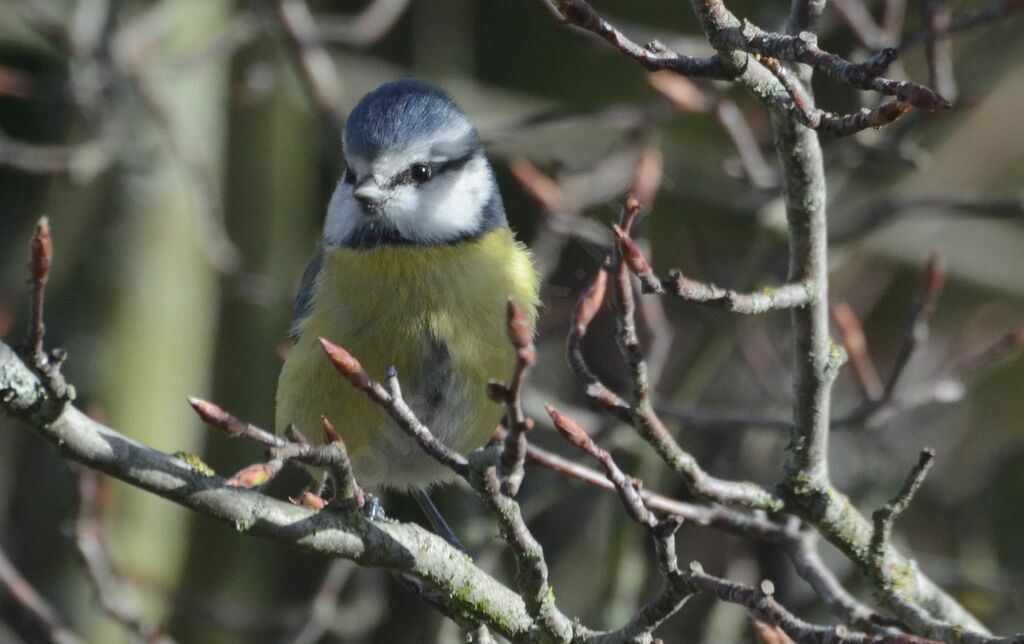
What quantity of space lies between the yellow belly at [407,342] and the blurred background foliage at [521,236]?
690 millimetres

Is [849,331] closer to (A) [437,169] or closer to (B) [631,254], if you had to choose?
(A) [437,169]

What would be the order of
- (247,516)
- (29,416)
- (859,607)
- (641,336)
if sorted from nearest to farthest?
(29,416)
(247,516)
(859,607)
(641,336)

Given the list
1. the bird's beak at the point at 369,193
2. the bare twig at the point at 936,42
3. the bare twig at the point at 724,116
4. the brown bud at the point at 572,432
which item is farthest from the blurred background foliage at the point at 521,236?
the brown bud at the point at 572,432

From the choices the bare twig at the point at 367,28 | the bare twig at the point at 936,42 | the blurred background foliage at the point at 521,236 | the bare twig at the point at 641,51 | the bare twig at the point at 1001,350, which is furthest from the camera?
the bare twig at the point at 367,28

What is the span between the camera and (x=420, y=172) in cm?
309

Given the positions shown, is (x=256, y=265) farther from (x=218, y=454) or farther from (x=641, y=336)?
(x=641, y=336)

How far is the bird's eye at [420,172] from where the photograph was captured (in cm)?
307

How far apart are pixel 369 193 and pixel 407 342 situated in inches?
13.5

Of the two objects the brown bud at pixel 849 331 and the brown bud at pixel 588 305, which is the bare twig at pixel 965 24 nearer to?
the brown bud at pixel 849 331

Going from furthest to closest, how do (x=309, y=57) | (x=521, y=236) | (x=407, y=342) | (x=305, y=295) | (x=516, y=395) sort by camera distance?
(x=521, y=236), (x=309, y=57), (x=305, y=295), (x=407, y=342), (x=516, y=395)

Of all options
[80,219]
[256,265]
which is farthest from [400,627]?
[80,219]

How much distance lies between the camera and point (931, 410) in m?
5.36

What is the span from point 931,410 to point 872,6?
178 cm

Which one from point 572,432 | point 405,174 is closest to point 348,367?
point 572,432
